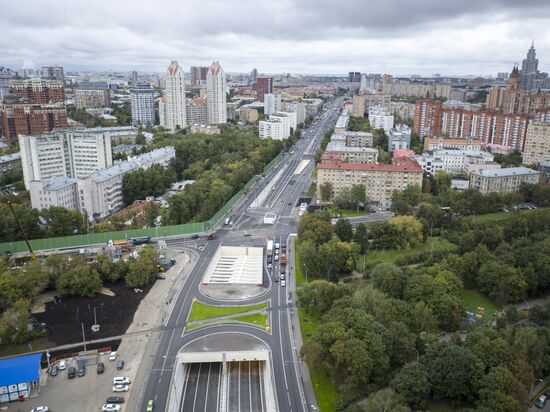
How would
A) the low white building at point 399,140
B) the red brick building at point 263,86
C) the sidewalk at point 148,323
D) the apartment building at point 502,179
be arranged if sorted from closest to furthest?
the sidewalk at point 148,323 < the apartment building at point 502,179 < the low white building at point 399,140 < the red brick building at point 263,86

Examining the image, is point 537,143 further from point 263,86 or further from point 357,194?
point 263,86

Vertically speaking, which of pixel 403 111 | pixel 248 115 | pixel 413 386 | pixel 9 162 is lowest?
pixel 413 386

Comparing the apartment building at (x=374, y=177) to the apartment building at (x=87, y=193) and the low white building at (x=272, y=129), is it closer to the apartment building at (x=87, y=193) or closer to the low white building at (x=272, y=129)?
the apartment building at (x=87, y=193)

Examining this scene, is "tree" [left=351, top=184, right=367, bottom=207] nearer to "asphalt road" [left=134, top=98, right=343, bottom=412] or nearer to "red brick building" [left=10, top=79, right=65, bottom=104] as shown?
"asphalt road" [left=134, top=98, right=343, bottom=412]

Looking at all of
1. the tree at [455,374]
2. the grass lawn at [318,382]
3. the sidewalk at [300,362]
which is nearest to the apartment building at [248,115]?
the sidewalk at [300,362]

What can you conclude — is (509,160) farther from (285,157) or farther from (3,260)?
(3,260)

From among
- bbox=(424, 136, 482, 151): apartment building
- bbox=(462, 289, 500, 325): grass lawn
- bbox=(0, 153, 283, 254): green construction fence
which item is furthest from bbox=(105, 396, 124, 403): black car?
bbox=(424, 136, 482, 151): apartment building

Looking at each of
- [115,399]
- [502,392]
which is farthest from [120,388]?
[502,392]
